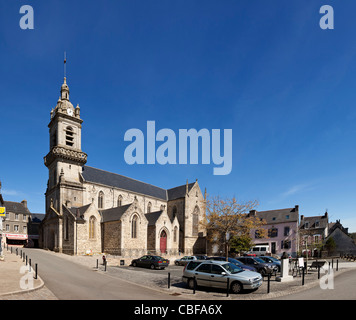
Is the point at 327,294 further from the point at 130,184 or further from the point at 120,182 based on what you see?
the point at 130,184

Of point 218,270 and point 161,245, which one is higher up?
point 218,270

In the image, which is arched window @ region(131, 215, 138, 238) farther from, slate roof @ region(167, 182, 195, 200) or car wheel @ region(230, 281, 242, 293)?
car wheel @ region(230, 281, 242, 293)

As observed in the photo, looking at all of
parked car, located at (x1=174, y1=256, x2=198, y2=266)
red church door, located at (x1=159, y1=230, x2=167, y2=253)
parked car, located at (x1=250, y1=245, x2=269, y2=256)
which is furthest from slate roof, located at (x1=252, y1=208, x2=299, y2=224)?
parked car, located at (x1=174, y1=256, x2=198, y2=266)

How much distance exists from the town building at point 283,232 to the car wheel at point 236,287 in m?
32.6

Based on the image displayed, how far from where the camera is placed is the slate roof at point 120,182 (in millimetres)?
40906

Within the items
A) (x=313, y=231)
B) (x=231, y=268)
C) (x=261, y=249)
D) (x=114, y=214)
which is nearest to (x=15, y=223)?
(x=114, y=214)

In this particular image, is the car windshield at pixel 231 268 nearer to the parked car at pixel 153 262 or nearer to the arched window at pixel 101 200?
the parked car at pixel 153 262

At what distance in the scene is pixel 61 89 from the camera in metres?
42.2

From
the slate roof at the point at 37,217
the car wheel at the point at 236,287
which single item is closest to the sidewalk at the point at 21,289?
the car wheel at the point at 236,287

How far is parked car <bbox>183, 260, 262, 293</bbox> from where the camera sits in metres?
11.6

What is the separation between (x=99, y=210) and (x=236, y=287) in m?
30.8
